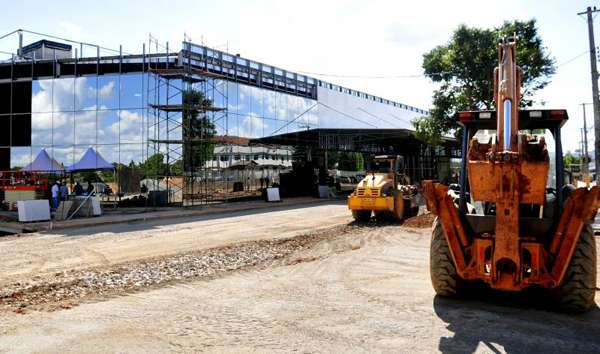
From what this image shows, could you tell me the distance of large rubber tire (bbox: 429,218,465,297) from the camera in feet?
22.5

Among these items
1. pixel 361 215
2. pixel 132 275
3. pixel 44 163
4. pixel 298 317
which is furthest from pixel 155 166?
pixel 298 317

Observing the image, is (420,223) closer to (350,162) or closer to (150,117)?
(150,117)

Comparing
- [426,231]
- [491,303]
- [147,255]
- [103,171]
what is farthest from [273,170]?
[491,303]

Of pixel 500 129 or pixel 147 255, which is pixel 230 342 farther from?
pixel 147 255

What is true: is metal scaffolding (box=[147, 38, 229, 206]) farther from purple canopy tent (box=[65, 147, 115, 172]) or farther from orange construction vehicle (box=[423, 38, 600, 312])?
orange construction vehicle (box=[423, 38, 600, 312])

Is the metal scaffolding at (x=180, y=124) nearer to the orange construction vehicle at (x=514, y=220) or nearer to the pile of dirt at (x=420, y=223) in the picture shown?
the pile of dirt at (x=420, y=223)

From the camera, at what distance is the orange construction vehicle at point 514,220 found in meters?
5.57

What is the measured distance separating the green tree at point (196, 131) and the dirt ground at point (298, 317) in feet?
58.8

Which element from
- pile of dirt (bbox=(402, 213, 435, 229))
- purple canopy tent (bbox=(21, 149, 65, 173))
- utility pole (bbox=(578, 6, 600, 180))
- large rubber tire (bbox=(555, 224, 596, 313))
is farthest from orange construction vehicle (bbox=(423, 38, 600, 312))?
purple canopy tent (bbox=(21, 149, 65, 173))

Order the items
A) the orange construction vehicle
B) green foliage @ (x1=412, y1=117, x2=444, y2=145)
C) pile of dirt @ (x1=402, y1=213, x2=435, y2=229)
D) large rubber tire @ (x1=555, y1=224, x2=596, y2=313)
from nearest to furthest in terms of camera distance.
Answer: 1. the orange construction vehicle
2. large rubber tire @ (x1=555, y1=224, x2=596, y2=313)
3. pile of dirt @ (x1=402, y1=213, x2=435, y2=229)
4. green foliage @ (x1=412, y1=117, x2=444, y2=145)

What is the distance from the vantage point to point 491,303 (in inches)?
273

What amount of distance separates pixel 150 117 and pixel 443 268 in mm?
24425

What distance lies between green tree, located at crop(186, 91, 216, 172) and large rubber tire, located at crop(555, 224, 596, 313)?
24115 mm

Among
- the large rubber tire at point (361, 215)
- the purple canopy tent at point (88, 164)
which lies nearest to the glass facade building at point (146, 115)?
the purple canopy tent at point (88, 164)
